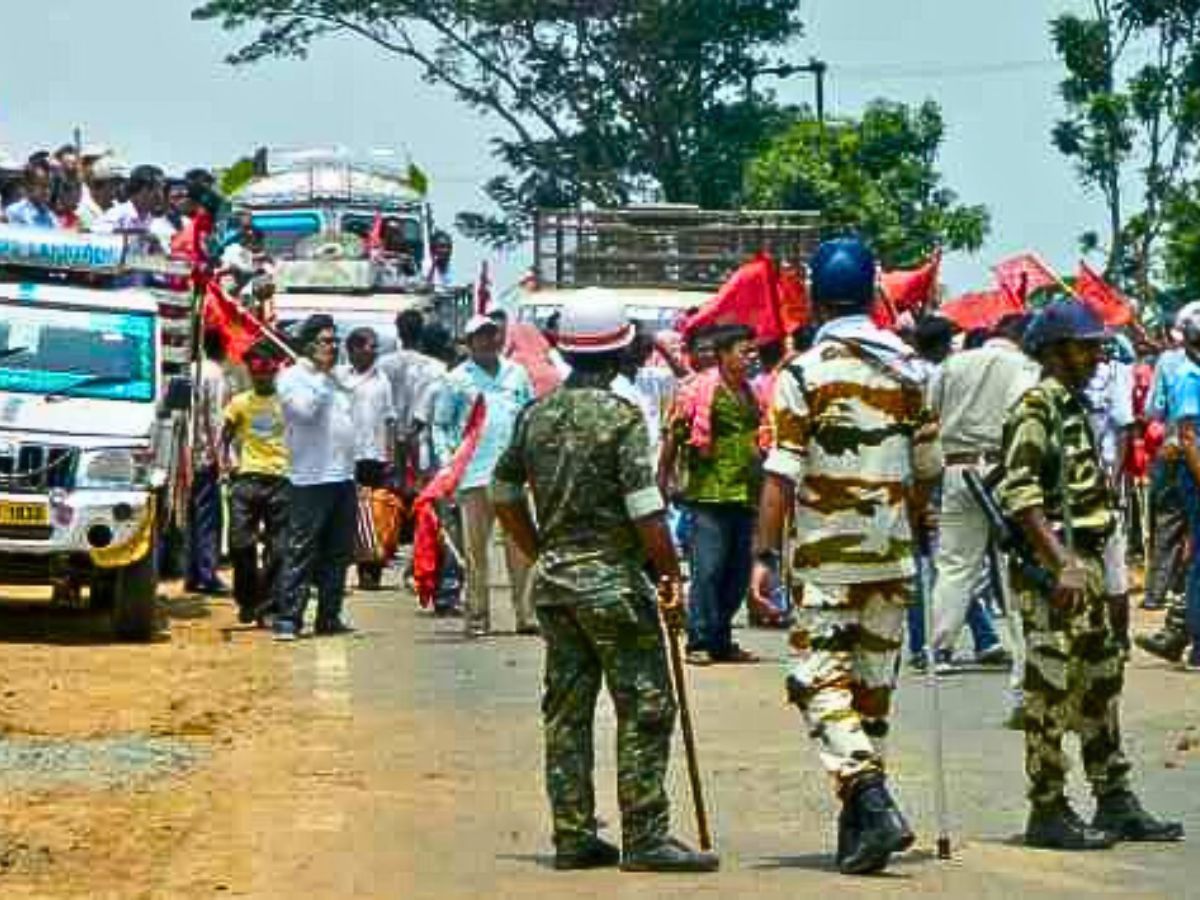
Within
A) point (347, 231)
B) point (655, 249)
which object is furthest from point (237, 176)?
point (655, 249)

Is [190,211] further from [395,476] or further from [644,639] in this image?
[644,639]

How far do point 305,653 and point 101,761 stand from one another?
498 centimetres

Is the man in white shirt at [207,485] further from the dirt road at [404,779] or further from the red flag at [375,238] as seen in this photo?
the red flag at [375,238]

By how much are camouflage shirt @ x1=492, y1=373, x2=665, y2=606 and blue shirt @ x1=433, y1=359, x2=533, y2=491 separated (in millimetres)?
8660

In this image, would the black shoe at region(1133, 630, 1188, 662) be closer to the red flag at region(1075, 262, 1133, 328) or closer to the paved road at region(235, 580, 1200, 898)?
the paved road at region(235, 580, 1200, 898)

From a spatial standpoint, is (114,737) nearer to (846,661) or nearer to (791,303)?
(846,661)

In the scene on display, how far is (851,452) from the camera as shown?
11.8 metres

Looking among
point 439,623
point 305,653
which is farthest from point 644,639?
point 439,623

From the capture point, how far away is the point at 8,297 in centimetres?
2175

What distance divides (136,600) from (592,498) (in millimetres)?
9320

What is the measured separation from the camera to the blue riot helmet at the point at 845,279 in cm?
1191

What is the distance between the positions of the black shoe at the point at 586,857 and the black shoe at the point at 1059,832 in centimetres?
143

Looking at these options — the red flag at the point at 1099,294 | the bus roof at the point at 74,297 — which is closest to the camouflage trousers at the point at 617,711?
the bus roof at the point at 74,297

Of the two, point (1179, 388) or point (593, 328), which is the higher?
point (593, 328)
